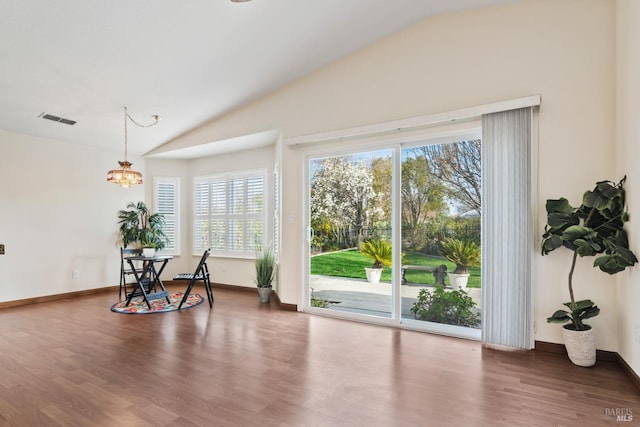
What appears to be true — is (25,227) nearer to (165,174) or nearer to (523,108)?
(165,174)

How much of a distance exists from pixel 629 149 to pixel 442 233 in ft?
5.61

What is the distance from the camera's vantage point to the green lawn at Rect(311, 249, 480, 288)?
3.79 meters

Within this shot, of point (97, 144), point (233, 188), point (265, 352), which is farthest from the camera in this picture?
point (233, 188)

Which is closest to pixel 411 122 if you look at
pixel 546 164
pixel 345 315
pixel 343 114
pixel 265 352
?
pixel 343 114

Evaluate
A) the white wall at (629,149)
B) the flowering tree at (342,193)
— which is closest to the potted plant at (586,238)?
the white wall at (629,149)

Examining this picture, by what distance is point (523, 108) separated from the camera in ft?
10.6

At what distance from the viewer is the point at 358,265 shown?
14.2 feet

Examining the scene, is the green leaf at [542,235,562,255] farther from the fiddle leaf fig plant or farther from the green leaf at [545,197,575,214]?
the green leaf at [545,197,575,214]

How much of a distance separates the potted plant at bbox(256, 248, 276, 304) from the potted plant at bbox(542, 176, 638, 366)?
144 inches

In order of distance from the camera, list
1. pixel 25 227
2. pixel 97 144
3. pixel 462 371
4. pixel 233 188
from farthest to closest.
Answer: pixel 233 188 < pixel 97 144 < pixel 25 227 < pixel 462 371

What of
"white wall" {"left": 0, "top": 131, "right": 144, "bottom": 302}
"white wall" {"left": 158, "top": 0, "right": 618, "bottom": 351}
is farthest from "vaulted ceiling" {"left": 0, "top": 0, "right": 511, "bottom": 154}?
"white wall" {"left": 0, "top": 131, "right": 144, "bottom": 302}

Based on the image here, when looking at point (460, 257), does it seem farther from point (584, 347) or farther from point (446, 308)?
point (584, 347)

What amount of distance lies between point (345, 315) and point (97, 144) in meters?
5.00

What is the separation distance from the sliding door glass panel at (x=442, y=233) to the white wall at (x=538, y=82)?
554 millimetres
